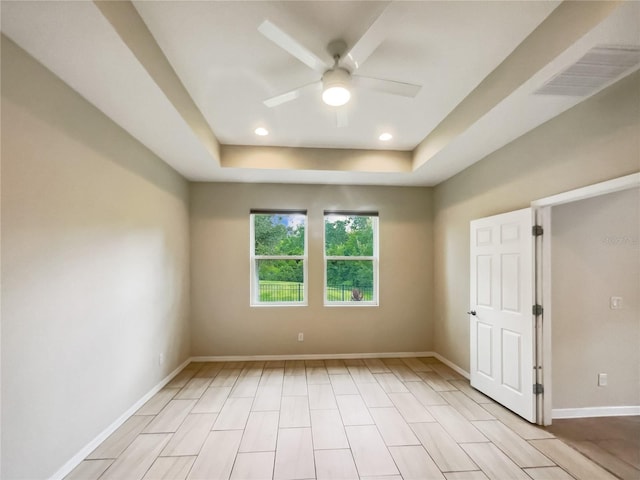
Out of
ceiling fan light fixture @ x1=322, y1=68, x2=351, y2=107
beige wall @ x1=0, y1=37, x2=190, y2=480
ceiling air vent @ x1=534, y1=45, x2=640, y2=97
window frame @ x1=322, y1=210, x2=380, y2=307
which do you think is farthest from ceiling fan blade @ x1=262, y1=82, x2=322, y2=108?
window frame @ x1=322, y1=210, x2=380, y2=307

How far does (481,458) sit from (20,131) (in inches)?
144

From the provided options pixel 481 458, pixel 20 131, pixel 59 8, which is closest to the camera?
pixel 59 8

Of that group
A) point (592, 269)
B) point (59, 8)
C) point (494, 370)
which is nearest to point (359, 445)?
point (494, 370)

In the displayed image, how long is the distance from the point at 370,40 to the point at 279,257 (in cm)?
329

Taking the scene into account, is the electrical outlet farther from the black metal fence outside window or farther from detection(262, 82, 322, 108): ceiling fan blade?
detection(262, 82, 322, 108): ceiling fan blade

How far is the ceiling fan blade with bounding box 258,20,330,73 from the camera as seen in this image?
1.48 m

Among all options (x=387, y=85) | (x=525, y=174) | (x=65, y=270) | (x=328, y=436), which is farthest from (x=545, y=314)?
(x=65, y=270)

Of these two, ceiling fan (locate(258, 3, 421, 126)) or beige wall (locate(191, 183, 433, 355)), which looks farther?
beige wall (locate(191, 183, 433, 355))

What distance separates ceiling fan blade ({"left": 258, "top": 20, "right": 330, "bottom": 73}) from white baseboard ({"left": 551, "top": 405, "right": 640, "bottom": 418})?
350 cm

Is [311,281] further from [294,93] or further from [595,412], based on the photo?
[595,412]

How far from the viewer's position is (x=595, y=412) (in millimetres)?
2711

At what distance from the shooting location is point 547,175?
8.31 feet

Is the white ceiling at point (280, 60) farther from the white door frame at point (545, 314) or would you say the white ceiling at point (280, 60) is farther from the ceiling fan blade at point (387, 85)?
the white door frame at point (545, 314)

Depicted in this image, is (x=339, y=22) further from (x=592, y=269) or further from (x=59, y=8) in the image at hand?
(x=592, y=269)
